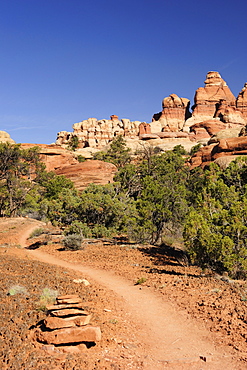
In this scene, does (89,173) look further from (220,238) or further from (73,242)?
(220,238)

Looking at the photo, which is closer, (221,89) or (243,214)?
(243,214)

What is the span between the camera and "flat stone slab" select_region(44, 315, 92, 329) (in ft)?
17.6

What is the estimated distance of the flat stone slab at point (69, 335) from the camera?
202 inches

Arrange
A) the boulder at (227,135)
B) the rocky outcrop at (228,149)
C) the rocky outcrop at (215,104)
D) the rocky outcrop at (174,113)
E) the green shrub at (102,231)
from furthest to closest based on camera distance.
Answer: the rocky outcrop at (174,113), the rocky outcrop at (215,104), the boulder at (227,135), the rocky outcrop at (228,149), the green shrub at (102,231)

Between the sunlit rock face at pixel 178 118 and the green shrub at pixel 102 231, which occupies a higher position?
the sunlit rock face at pixel 178 118

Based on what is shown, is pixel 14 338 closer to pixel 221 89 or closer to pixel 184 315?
pixel 184 315

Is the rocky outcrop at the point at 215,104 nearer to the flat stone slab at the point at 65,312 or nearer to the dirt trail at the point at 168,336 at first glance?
the dirt trail at the point at 168,336

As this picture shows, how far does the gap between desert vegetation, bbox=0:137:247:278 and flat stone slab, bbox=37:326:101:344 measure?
606 centimetres

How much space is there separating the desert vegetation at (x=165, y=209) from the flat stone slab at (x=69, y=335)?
606cm

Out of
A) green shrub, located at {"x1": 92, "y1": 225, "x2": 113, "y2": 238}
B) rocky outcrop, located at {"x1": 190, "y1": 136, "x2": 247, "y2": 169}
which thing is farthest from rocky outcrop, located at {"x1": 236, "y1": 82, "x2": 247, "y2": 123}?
green shrub, located at {"x1": 92, "y1": 225, "x2": 113, "y2": 238}

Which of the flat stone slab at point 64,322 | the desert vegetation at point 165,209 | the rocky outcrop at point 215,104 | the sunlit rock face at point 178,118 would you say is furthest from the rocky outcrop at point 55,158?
the flat stone slab at point 64,322

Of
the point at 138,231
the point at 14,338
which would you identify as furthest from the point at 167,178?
the point at 14,338

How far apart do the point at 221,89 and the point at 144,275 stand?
120752mm

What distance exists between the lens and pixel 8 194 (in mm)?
34781
